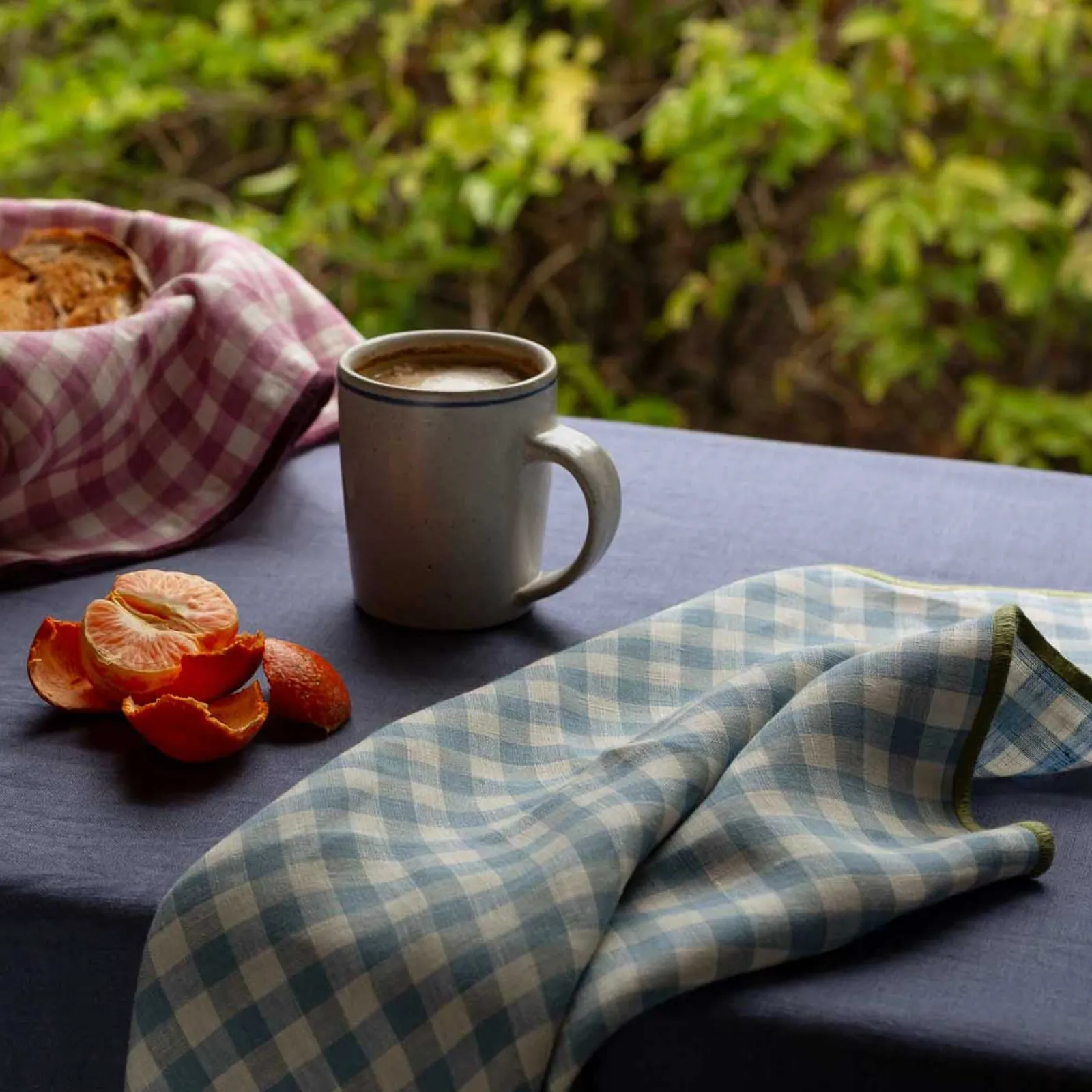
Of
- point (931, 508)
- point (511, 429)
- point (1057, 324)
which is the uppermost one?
point (511, 429)

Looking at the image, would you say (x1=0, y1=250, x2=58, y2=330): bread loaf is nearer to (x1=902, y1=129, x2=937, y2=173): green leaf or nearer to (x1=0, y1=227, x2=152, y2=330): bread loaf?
(x1=0, y1=227, x2=152, y2=330): bread loaf

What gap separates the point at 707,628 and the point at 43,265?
56cm

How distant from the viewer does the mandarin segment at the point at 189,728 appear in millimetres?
657

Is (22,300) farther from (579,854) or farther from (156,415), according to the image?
(579,854)

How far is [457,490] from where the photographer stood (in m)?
0.78

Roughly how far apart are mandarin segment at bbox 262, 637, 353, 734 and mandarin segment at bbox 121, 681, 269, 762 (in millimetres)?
20

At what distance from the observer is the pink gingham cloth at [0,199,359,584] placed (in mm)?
878

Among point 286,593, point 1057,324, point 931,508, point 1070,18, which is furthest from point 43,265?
point 1057,324

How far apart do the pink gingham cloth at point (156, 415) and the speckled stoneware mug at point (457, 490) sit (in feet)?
0.50

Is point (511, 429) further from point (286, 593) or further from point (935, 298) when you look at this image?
point (935, 298)

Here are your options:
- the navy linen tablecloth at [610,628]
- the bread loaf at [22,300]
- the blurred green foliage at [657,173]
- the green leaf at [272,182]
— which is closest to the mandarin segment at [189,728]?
the navy linen tablecloth at [610,628]

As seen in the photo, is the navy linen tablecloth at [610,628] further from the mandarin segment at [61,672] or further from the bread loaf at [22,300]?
the bread loaf at [22,300]

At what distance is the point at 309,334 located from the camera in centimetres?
108

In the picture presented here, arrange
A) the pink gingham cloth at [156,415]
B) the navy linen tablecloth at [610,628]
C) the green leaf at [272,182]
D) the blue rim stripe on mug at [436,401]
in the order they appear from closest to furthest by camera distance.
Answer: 1. the navy linen tablecloth at [610,628]
2. the blue rim stripe on mug at [436,401]
3. the pink gingham cloth at [156,415]
4. the green leaf at [272,182]
